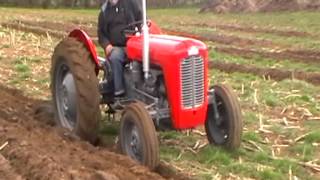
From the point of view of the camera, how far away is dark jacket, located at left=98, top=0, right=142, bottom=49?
7910 millimetres

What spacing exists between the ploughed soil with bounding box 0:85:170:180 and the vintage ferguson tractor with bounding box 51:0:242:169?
20 centimetres

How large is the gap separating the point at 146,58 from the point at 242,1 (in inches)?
1226

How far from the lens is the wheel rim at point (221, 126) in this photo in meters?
7.46

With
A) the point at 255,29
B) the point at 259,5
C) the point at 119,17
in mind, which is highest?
the point at 119,17

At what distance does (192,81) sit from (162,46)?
0.48 meters

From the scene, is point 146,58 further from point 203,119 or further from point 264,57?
point 264,57

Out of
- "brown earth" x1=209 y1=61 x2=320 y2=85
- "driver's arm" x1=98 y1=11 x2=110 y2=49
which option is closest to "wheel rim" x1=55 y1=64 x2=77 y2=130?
"driver's arm" x1=98 y1=11 x2=110 y2=49

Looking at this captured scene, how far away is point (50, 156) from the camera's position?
6.73 metres

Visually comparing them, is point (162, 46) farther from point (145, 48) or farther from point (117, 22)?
point (117, 22)

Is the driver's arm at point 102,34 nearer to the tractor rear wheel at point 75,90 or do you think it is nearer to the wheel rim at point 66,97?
the tractor rear wheel at point 75,90

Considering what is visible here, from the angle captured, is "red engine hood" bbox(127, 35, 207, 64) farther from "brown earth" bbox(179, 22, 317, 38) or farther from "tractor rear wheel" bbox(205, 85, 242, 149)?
"brown earth" bbox(179, 22, 317, 38)

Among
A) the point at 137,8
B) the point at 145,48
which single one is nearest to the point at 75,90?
the point at 145,48

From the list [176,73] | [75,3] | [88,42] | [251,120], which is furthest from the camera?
[75,3]

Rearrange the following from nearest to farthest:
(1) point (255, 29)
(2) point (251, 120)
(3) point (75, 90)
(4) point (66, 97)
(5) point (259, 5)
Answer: (3) point (75, 90) → (4) point (66, 97) → (2) point (251, 120) → (1) point (255, 29) → (5) point (259, 5)
